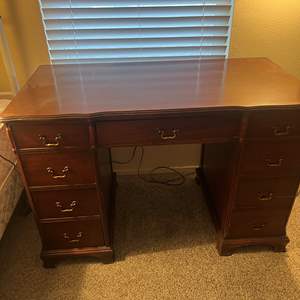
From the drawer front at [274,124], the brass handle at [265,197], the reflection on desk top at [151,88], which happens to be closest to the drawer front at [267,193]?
the brass handle at [265,197]

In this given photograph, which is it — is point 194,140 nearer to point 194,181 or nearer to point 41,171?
point 41,171

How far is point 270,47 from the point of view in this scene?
1.63 m

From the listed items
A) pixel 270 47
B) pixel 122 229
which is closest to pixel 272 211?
pixel 122 229

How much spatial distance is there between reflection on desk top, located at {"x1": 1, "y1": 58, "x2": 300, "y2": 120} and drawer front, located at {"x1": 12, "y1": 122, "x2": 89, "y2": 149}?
5cm

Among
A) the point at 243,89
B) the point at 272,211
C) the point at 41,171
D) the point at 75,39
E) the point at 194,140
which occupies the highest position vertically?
the point at 75,39

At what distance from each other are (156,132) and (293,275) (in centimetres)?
97

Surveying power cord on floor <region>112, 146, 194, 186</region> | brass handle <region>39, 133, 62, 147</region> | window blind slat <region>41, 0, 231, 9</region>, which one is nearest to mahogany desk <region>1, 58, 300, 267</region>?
brass handle <region>39, 133, 62, 147</region>

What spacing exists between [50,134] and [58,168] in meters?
0.16

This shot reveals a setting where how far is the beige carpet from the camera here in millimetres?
1242

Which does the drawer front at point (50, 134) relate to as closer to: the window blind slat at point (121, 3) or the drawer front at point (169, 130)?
the drawer front at point (169, 130)

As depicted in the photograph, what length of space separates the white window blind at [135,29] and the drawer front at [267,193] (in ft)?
2.81

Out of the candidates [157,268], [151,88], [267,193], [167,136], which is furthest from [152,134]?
[157,268]

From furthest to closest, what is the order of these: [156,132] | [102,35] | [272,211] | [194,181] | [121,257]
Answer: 1. [194,181]
2. [102,35]
3. [121,257]
4. [272,211]
5. [156,132]

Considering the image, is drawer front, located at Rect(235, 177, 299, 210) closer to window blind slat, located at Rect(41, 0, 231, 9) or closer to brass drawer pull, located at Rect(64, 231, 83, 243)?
brass drawer pull, located at Rect(64, 231, 83, 243)
